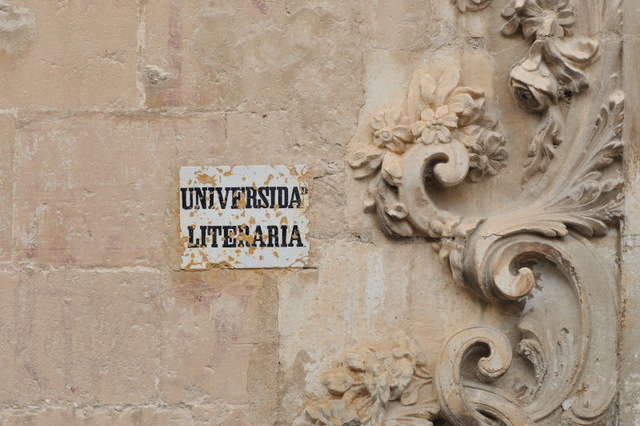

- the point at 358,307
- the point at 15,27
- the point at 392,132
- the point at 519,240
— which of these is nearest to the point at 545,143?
the point at 519,240

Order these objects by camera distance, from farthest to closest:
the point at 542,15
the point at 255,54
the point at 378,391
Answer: the point at 255,54
the point at 542,15
the point at 378,391

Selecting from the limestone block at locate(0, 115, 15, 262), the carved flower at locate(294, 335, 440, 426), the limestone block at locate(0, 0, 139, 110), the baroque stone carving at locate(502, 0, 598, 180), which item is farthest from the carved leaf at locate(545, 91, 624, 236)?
the limestone block at locate(0, 115, 15, 262)

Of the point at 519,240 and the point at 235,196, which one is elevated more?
the point at 235,196

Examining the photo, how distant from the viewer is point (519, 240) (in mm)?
3943

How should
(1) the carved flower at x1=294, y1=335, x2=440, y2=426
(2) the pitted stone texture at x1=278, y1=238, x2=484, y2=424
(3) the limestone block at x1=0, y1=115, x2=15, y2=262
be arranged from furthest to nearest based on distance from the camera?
(3) the limestone block at x1=0, y1=115, x2=15, y2=262 < (2) the pitted stone texture at x1=278, y1=238, x2=484, y2=424 < (1) the carved flower at x1=294, y1=335, x2=440, y2=426

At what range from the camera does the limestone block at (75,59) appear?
4.14 m

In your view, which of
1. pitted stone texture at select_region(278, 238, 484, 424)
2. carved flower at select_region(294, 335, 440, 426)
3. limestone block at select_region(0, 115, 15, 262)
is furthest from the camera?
limestone block at select_region(0, 115, 15, 262)

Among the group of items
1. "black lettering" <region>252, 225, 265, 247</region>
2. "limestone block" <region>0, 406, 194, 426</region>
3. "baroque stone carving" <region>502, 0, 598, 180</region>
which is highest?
"baroque stone carving" <region>502, 0, 598, 180</region>

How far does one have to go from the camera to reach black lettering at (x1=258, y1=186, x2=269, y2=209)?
13.3 feet

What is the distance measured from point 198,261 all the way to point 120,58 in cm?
79

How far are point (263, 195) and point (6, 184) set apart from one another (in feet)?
3.05

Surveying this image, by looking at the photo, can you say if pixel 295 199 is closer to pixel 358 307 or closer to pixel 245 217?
pixel 245 217

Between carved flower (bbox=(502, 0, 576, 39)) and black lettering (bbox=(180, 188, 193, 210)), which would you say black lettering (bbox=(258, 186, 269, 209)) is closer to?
black lettering (bbox=(180, 188, 193, 210))

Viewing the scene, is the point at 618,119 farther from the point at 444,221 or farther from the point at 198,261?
the point at 198,261
